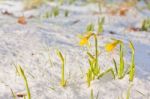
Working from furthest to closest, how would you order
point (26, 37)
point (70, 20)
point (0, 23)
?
point (70, 20), point (0, 23), point (26, 37)

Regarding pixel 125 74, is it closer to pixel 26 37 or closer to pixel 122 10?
pixel 26 37

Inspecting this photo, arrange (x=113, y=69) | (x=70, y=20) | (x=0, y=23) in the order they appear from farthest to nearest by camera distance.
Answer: (x=70, y=20)
(x=0, y=23)
(x=113, y=69)

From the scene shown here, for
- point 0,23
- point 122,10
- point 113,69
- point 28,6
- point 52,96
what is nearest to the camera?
point 52,96

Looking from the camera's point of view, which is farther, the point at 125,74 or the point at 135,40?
the point at 135,40

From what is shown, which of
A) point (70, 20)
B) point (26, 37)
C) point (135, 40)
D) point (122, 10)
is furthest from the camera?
point (122, 10)

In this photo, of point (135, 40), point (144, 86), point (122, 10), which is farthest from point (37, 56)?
point (122, 10)

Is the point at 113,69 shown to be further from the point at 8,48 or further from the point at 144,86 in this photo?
the point at 8,48

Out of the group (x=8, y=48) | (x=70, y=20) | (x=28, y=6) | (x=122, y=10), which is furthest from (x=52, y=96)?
(x=28, y=6)

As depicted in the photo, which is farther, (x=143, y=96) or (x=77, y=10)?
(x=77, y=10)

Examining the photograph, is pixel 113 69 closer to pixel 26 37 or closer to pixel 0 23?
pixel 26 37
